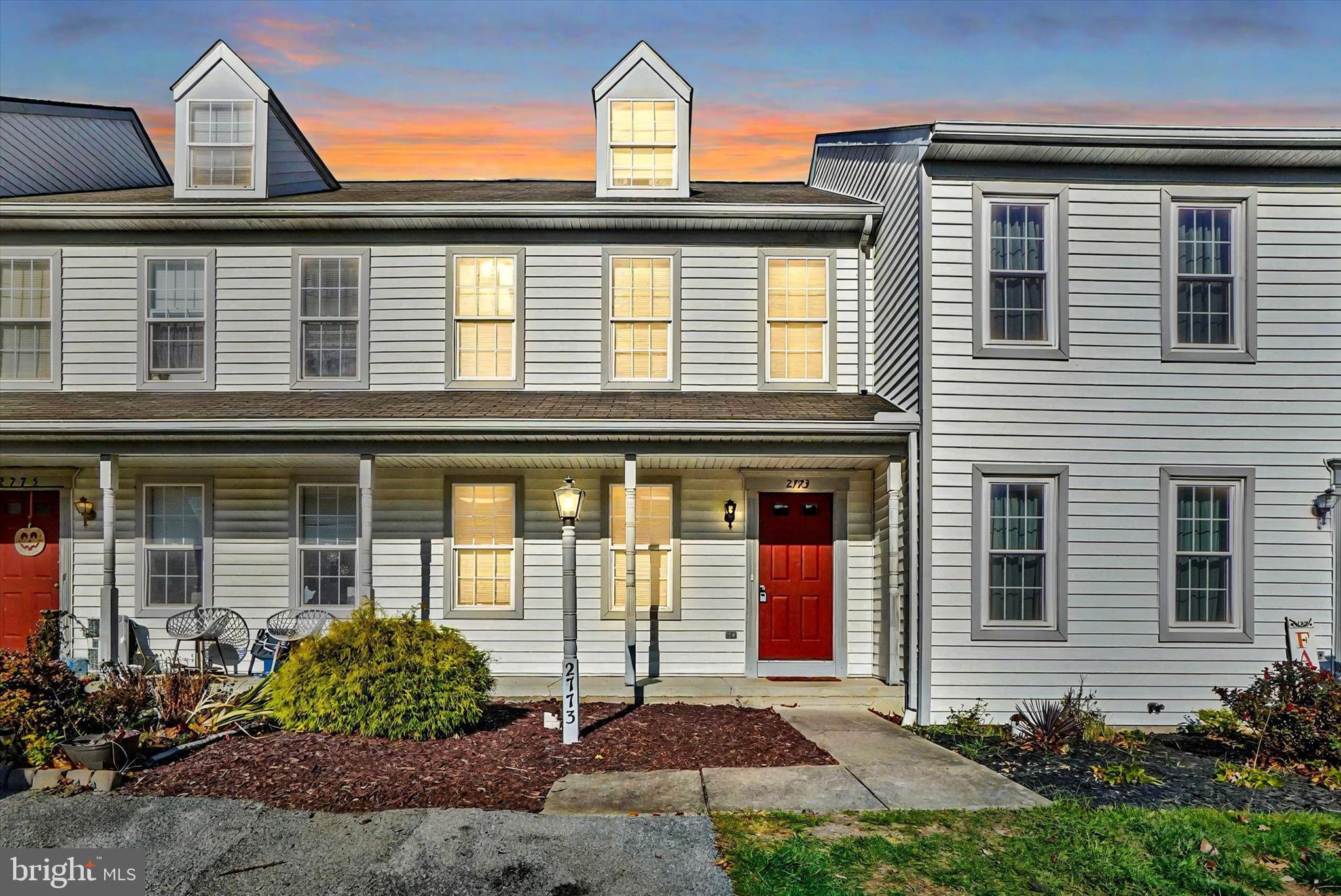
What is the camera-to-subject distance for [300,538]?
1107cm

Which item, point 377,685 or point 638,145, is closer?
point 377,685

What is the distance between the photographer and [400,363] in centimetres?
1112

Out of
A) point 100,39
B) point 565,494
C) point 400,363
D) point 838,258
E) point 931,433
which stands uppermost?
point 100,39

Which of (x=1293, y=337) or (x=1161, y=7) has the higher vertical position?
(x=1161, y=7)

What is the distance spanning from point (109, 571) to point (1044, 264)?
438 inches

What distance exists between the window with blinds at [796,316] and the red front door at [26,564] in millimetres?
9410

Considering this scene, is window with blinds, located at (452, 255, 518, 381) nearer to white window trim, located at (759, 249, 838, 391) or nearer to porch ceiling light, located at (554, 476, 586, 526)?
white window trim, located at (759, 249, 838, 391)

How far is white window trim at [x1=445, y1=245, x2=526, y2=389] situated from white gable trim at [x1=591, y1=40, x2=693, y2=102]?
2.51 meters

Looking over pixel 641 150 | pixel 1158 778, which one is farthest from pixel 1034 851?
pixel 641 150

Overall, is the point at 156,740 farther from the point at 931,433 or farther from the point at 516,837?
the point at 931,433

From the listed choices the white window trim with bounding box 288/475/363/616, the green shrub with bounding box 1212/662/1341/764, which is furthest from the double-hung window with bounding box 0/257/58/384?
the green shrub with bounding box 1212/662/1341/764

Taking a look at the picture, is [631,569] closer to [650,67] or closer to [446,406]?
[446,406]

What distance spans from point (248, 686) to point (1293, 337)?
476 inches

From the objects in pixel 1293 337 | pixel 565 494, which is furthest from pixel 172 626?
pixel 1293 337
